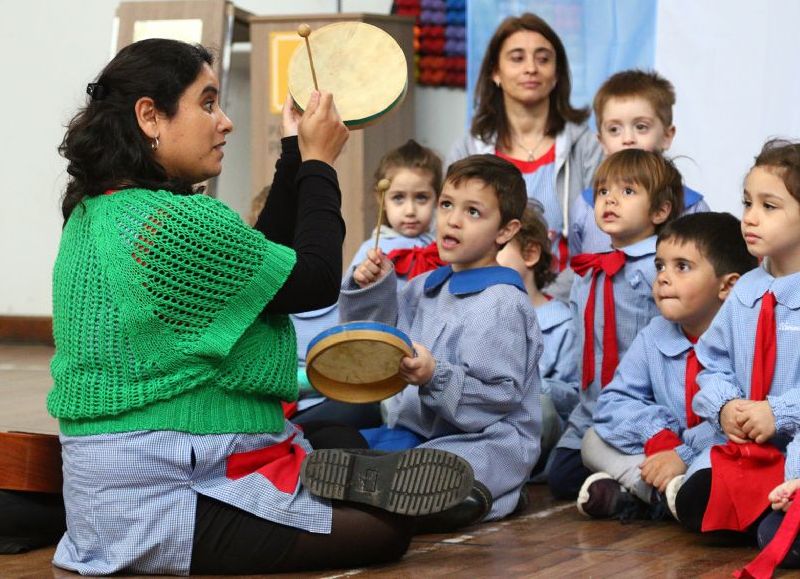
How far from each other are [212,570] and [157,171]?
31.2 inches

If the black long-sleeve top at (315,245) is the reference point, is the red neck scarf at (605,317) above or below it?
below

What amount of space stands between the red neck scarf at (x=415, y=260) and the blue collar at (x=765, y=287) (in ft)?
3.25

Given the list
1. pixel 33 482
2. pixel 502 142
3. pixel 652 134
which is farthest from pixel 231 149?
pixel 33 482

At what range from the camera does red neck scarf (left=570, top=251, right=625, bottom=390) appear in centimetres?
353

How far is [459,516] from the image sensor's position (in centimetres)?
296

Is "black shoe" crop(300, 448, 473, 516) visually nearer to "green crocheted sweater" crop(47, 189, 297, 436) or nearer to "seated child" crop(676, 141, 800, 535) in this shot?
"green crocheted sweater" crop(47, 189, 297, 436)

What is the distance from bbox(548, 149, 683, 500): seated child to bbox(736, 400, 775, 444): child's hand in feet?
2.31

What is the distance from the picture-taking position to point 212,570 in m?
2.52

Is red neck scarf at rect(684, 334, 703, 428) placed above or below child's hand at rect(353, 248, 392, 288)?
below

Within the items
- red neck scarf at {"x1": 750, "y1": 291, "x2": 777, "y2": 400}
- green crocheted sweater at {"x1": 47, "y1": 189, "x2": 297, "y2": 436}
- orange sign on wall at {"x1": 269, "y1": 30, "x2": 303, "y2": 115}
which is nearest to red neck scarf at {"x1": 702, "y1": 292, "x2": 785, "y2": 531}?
red neck scarf at {"x1": 750, "y1": 291, "x2": 777, "y2": 400}

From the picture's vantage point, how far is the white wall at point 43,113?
616 centimetres

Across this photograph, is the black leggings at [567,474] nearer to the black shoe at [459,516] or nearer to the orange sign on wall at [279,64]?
the black shoe at [459,516]

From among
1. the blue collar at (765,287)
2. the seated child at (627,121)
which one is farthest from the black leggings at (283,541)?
the seated child at (627,121)

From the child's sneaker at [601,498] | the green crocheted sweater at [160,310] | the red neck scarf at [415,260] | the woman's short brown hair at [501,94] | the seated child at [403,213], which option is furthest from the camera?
the woman's short brown hair at [501,94]
